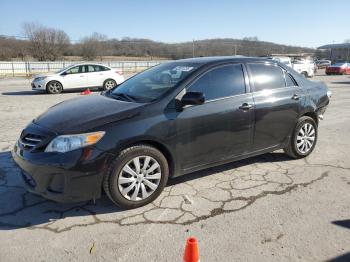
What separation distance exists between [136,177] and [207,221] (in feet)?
2.93

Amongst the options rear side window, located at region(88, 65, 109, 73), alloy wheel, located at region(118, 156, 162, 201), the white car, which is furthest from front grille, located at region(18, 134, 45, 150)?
rear side window, located at region(88, 65, 109, 73)

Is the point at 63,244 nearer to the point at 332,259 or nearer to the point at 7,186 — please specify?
the point at 7,186

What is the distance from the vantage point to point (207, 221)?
3492 mm

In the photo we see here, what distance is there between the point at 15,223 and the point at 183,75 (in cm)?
251

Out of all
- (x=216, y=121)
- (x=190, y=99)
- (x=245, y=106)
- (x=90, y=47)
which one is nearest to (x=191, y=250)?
(x=190, y=99)

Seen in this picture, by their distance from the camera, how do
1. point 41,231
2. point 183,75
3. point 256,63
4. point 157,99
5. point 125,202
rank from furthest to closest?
point 256,63 → point 183,75 → point 157,99 → point 125,202 → point 41,231

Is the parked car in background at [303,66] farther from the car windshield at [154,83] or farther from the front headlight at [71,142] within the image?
Result: the front headlight at [71,142]

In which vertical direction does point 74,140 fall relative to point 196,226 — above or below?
above

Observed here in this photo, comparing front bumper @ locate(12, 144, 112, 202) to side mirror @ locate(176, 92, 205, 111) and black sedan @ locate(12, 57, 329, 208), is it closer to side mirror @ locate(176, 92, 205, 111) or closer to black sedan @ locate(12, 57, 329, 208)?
black sedan @ locate(12, 57, 329, 208)

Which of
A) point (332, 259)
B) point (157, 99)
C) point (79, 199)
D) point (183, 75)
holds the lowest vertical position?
point (332, 259)

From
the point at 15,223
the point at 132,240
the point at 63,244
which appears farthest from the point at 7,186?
the point at 132,240

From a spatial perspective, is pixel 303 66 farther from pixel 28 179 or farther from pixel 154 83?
pixel 28 179

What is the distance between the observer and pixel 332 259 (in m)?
2.88

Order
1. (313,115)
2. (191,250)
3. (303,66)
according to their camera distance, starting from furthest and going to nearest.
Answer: (303,66) → (313,115) → (191,250)
